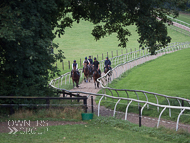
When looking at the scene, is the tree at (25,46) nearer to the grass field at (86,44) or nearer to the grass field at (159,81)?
the grass field at (159,81)

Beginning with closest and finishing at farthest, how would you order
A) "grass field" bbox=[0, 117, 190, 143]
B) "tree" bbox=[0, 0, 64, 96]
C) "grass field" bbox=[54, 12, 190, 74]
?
"grass field" bbox=[0, 117, 190, 143] → "tree" bbox=[0, 0, 64, 96] → "grass field" bbox=[54, 12, 190, 74]

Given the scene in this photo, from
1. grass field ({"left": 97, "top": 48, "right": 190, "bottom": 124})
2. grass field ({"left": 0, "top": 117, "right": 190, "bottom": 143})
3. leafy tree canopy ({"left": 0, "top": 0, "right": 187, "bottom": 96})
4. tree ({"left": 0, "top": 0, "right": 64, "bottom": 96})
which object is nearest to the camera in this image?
grass field ({"left": 0, "top": 117, "right": 190, "bottom": 143})

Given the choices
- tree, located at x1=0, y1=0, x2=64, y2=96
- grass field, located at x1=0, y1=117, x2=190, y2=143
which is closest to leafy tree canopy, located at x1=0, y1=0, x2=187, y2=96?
tree, located at x1=0, y1=0, x2=64, y2=96

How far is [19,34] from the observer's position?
10.8 m

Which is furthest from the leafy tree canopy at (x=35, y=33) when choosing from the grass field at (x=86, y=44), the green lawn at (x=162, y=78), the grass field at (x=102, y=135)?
the grass field at (x=86, y=44)

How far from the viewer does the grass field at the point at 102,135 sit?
335 inches

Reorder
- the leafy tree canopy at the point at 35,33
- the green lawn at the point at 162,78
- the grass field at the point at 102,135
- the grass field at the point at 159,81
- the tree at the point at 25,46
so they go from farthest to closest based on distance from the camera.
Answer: the green lawn at the point at 162,78
the grass field at the point at 159,81
the leafy tree canopy at the point at 35,33
the tree at the point at 25,46
the grass field at the point at 102,135

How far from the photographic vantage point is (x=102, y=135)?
9.20 m

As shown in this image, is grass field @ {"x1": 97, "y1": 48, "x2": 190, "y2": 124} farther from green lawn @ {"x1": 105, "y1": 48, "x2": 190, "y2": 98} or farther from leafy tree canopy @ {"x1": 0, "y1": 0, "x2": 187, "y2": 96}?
leafy tree canopy @ {"x1": 0, "y1": 0, "x2": 187, "y2": 96}

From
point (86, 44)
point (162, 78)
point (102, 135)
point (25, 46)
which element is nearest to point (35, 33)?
point (25, 46)

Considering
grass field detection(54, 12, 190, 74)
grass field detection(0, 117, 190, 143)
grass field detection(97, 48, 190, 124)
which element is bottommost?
grass field detection(0, 117, 190, 143)

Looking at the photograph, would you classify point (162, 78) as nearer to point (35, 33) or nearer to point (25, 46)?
point (35, 33)

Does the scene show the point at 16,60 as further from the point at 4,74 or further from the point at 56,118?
the point at 56,118

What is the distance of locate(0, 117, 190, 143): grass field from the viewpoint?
8516 millimetres
